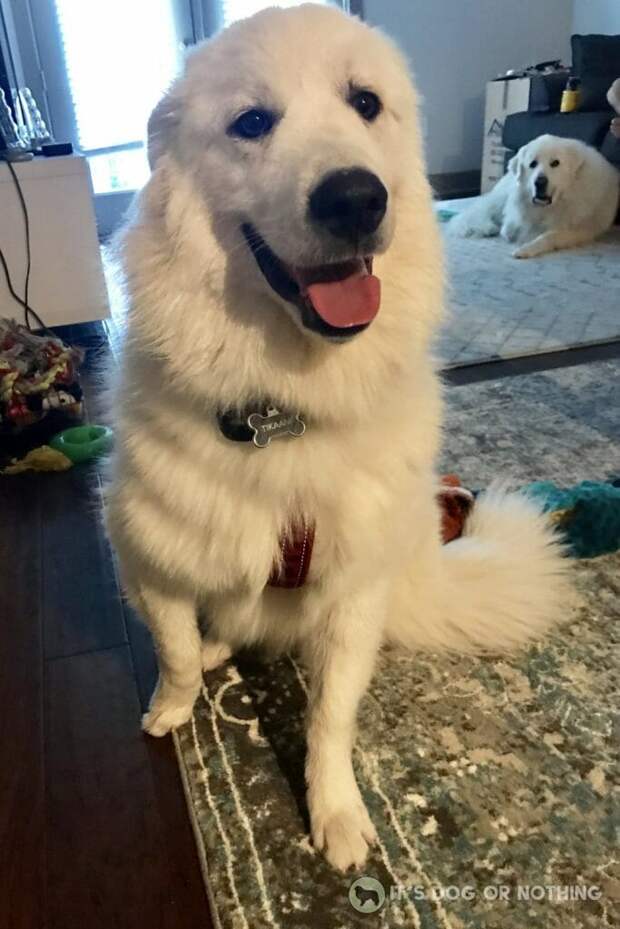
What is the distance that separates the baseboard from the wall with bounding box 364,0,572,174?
0.06m

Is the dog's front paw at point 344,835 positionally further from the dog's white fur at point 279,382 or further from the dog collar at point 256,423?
the dog collar at point 256,423

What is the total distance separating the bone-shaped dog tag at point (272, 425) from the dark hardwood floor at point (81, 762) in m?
0.55

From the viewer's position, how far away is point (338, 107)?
98cm

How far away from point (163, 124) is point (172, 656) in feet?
2.48

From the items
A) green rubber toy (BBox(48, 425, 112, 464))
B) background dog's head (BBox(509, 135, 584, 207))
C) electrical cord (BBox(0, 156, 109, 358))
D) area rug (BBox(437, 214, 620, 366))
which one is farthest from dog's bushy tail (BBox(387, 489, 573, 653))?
background dog's head (BBox(509, 135, 584, 207))

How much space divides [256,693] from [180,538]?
1.37 feet

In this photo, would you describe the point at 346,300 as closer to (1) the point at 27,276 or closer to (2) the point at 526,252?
(1) the point at 27,276

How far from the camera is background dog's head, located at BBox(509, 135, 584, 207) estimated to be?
4.24 meters

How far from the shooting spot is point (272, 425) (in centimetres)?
102

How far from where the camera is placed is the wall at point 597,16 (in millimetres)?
5729

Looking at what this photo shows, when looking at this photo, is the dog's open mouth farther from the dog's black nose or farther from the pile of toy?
the pile of toy

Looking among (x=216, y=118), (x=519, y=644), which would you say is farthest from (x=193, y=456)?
(x=519, y=644)

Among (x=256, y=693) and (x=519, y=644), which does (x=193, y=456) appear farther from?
(x=519, y=644)

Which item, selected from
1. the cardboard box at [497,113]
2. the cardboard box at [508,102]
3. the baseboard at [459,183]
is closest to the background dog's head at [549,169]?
the cardboard box at [508,102]
